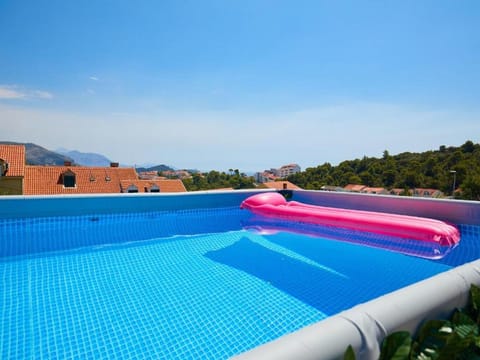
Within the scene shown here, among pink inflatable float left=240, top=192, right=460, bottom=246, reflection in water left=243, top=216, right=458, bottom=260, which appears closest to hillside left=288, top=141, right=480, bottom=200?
reflection in water left=243, top=216, right=458, bottom=260

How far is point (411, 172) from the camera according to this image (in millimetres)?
38156

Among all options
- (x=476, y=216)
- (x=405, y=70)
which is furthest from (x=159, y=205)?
(x=405, y=70)

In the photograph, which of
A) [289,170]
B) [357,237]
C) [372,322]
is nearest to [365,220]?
[357,237]

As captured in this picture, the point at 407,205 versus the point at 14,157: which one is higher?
the point at 14,157

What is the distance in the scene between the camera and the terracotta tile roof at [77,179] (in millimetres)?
14497

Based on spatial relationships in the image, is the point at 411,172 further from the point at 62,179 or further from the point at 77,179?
the point at 62,179

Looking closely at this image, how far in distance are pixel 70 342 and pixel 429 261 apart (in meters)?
4.04

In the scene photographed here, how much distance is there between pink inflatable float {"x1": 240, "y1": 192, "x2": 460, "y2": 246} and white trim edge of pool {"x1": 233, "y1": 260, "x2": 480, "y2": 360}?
2.69 metres

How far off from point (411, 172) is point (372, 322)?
144ft

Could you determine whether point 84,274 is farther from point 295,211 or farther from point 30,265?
point 295,211

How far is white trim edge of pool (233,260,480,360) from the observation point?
2.51ft

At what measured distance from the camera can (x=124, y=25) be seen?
7.30 m

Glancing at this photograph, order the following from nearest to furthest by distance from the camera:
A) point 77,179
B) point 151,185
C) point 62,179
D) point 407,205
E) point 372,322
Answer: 1. point 372,322
2. point 407,205
3. point 62,179
4. point 77,179
5. point 151,185

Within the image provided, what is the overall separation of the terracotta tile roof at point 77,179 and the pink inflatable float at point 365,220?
13.4 metres
